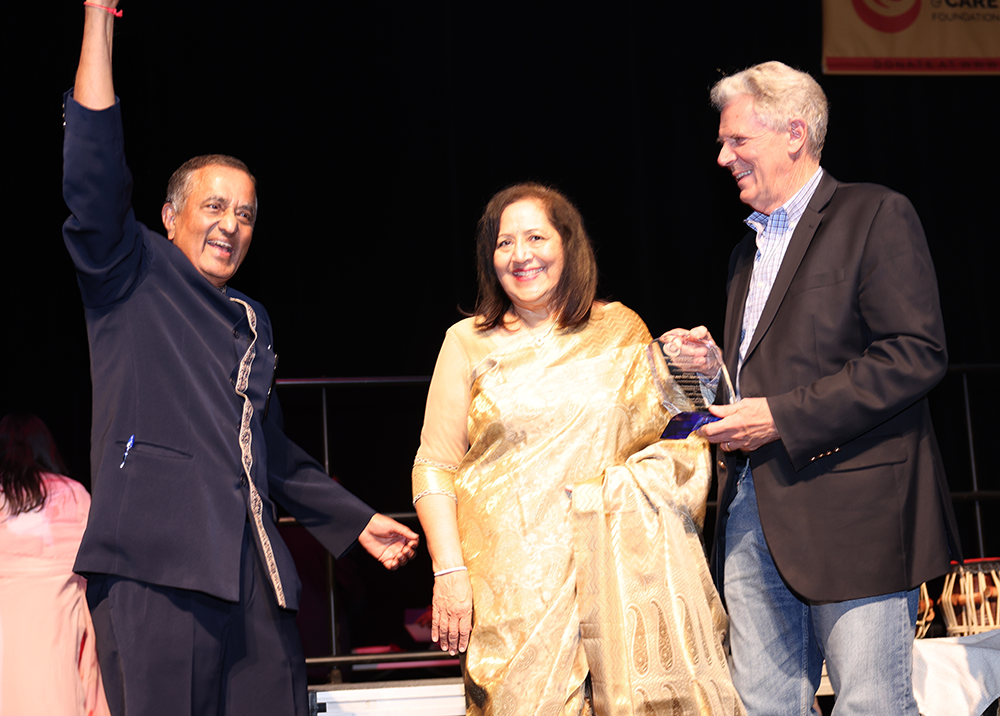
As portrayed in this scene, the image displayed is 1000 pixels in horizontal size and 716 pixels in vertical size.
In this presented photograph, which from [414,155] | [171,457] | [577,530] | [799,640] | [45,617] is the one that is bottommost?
[45,617]

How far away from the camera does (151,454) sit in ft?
5.24

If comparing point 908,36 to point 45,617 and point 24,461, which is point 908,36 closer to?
point 24,461

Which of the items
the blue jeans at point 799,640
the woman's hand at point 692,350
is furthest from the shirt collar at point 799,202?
the blue jeans at point 799,640

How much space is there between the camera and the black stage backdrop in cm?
403

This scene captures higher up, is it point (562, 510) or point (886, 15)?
point (886, 15)

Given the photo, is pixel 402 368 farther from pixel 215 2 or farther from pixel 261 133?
pixel 215 2

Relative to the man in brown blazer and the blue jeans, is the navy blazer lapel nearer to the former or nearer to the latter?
the man in brown blazer

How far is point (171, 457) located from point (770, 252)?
120 centimetres

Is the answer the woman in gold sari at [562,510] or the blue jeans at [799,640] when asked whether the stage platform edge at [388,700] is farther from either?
the blue jeans at [799,640]

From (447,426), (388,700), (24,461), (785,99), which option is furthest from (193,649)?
(785,99)

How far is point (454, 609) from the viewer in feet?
5.75

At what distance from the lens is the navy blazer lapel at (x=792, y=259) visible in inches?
68.4

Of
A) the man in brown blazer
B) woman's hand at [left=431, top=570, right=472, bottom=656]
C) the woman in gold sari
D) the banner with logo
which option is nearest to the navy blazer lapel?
the man in brown blazer

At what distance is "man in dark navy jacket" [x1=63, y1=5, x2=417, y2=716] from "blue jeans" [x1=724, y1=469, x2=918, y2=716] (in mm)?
845
